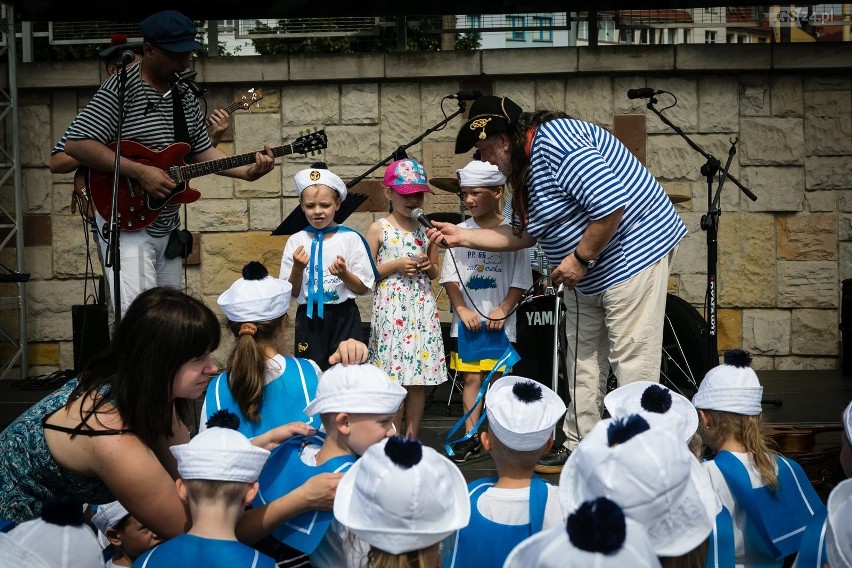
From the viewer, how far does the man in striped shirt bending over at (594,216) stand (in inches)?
159

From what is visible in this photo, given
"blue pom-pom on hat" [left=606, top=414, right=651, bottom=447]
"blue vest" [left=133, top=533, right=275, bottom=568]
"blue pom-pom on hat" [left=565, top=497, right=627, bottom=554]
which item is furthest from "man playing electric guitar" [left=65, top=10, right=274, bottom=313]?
"blue pom-pom on hat" [left=565, top=497, right=627, bottom=554]

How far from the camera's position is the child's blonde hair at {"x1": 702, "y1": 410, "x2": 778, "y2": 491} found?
2883 mm

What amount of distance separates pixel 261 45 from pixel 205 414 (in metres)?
4.81

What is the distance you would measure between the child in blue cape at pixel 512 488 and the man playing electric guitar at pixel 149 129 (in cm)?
248

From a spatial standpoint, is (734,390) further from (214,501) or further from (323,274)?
(323,274)

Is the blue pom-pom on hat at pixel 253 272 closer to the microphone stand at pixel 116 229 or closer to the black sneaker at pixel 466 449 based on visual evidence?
the microphone stand at pixel 116 229

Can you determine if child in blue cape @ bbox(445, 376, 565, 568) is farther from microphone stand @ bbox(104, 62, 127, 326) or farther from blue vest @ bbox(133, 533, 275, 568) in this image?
microphone stand @ bbox(104, 62, 127, 326)

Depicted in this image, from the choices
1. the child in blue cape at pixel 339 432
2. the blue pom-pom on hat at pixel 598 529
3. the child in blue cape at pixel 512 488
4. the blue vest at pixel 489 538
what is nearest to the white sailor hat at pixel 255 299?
the child in blue cape at pixel 339 432

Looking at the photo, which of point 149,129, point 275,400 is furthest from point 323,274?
point 275,400

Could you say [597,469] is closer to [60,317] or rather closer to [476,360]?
[476,360]

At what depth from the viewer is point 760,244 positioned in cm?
723

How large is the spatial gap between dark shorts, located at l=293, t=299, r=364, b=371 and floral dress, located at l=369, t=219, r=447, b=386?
0.48ft

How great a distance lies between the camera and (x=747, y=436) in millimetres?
2975

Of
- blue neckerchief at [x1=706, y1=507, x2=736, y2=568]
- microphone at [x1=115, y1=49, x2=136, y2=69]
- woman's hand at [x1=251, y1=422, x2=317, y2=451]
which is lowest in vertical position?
blue neckerchief at [x1=706, y1=507, x2=736, y2=568]
